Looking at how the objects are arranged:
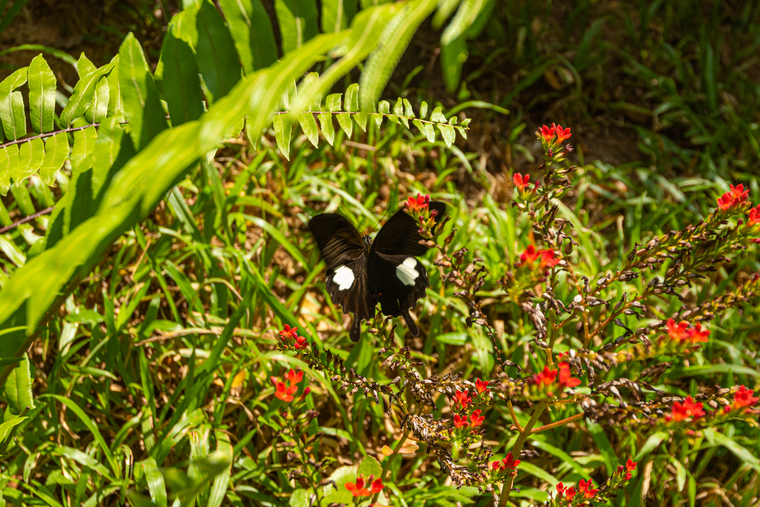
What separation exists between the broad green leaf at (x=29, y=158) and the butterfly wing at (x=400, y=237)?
0.89m

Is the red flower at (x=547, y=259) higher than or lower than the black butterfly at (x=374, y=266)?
higher

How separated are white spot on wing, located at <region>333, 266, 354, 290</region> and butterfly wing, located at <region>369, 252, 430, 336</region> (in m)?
0.07

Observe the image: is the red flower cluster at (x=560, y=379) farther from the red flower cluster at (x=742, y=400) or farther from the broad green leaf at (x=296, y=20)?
the broad green leaf at (x=296, y=20)

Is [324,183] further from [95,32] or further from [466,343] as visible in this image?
[95,32]

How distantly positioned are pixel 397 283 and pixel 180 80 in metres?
0.69

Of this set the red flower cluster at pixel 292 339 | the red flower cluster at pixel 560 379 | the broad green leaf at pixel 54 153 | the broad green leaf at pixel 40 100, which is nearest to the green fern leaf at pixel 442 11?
the red flower cluster at pixel 560 379

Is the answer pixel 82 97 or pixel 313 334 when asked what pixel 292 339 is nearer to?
pixel 313 334

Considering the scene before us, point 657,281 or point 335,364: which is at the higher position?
point 657,281

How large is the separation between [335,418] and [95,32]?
2.33m

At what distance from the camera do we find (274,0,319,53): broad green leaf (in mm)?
910

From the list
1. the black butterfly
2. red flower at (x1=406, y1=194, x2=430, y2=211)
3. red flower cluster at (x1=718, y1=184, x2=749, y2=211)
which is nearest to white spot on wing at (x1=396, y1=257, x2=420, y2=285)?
the black butterfly

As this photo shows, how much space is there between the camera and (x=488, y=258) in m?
2.08

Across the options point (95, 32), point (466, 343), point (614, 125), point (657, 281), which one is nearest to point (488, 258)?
point (466, 343)

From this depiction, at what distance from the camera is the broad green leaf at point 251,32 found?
3.14 feet
